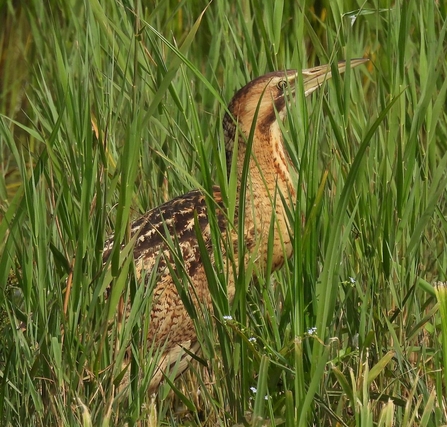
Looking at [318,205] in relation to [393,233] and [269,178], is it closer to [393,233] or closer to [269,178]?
[393,233]

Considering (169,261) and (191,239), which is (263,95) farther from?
(169,261)

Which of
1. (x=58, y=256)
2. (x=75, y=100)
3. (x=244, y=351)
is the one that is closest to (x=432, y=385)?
(x=244, y=351)

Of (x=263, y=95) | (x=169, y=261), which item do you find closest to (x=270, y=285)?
(x=169, y=261)

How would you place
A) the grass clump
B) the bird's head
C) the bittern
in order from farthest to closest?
the bird's head
the bittern
the grass clump

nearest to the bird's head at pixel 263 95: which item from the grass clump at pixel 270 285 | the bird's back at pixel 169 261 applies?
the grass clump at pixel 270 285

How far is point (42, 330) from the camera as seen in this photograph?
8.76 feet

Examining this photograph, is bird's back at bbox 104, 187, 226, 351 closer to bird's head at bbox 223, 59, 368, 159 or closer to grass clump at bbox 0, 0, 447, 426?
grass clump at bbox 0, 0, 447, 426

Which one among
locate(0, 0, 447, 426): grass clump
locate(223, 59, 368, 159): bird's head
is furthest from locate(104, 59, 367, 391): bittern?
locate(0, 0, 447, 426): grass clump

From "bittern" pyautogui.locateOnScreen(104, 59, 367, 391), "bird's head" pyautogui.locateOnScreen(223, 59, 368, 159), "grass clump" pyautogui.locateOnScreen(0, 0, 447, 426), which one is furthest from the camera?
"bird's head" pyautogui.locateOnScreen(223, 59, 368, 159)

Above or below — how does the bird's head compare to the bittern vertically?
above

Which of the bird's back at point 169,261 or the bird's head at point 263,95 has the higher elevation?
the bird's head at point 263,95

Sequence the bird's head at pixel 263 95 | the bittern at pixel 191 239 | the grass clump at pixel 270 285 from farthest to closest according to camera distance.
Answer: the bird's head at pixel 263 95 → the bittern at pixel 191 239 → the grass clump at pixel 270 285

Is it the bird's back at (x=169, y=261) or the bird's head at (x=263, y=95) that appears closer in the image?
the bird's back at (x=169, y=261)

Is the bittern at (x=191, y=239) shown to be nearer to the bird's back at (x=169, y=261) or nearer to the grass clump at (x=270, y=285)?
the bird's back at (x=169, y=261)
